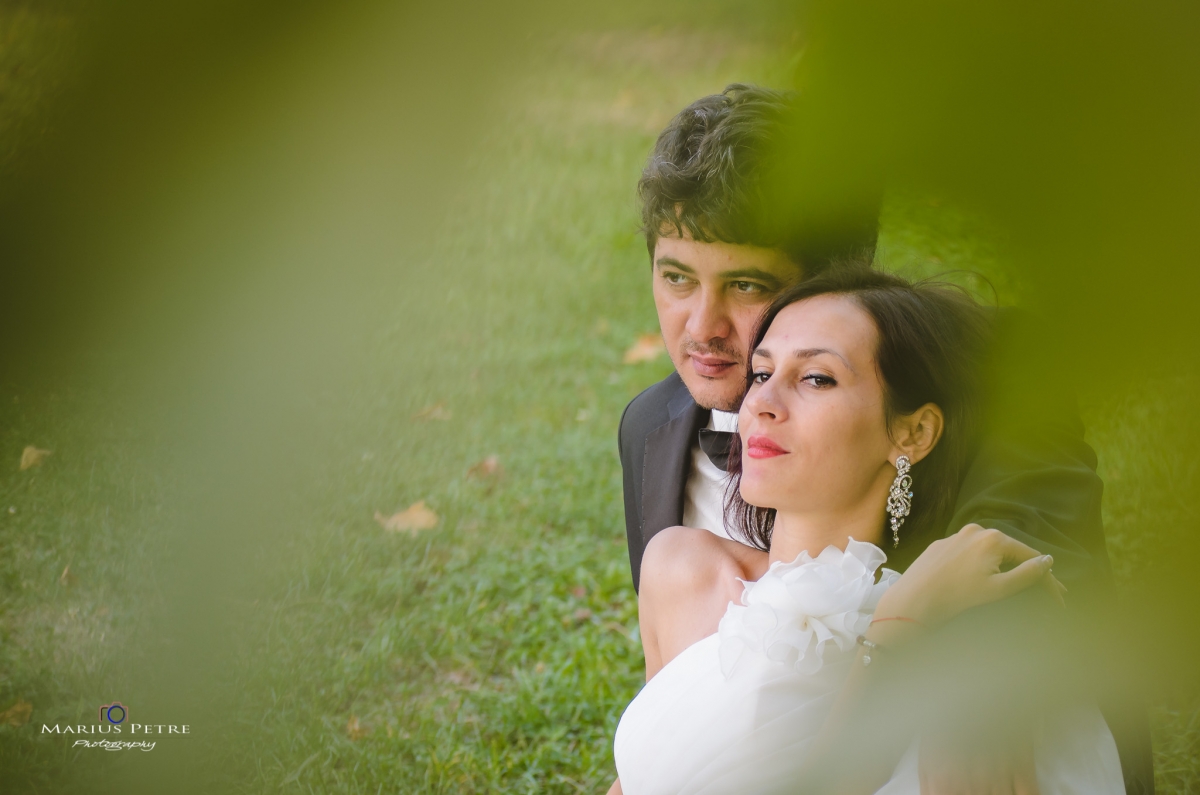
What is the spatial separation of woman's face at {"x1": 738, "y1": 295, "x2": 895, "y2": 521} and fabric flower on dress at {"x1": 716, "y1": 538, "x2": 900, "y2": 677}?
0.08m

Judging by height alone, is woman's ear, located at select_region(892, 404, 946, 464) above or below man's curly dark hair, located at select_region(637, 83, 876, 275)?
below

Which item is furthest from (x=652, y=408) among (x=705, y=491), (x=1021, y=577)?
(x=1021, y=577)

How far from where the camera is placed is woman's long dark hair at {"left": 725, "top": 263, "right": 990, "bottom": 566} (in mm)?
1089

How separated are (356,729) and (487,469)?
126cm

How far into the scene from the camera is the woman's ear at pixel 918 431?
1107 mm

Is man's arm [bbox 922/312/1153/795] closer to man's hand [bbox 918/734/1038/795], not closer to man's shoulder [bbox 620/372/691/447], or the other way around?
man's hand [bbox 918/734/1038/795]

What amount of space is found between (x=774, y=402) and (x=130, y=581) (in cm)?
69

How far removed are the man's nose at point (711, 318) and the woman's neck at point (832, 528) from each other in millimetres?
414

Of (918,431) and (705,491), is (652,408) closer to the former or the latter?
(705,491)

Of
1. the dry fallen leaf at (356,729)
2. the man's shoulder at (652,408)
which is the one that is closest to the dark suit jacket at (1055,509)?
the man's shoulder at (652,408)

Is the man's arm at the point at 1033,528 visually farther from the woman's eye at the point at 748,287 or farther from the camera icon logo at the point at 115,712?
the camera icon logo at the point at 115,712

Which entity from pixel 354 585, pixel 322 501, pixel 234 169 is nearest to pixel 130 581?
pixel 322 501

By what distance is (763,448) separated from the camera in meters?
1.07

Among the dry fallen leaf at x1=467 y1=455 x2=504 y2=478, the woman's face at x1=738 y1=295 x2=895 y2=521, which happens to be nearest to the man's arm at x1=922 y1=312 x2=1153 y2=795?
the woman's face at x1=738 y1=295 x2=895 y2=521
